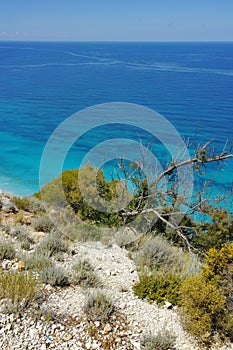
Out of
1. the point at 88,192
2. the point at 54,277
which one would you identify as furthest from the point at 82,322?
the point at 88,192

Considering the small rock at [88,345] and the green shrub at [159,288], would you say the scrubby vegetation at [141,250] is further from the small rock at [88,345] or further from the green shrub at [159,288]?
the small rock at [88,345]

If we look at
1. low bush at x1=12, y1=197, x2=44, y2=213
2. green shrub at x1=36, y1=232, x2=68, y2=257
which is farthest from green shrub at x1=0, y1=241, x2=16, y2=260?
low bush at x1=12, y1=197, x2=44, y2=213

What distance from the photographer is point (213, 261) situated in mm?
5027

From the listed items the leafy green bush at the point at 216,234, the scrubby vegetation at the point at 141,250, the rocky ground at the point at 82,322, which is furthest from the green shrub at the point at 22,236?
the leafy green bush at the point at 216,234

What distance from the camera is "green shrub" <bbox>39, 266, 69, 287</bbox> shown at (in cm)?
520

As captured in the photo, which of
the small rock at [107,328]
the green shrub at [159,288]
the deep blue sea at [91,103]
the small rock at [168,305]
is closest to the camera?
the small rock at [107,328]

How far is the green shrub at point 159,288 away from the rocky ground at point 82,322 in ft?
0.39

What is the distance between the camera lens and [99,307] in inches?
183

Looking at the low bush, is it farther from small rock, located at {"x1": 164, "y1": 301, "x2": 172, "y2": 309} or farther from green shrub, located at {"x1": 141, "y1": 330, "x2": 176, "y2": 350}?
green shrub, located at {"x1": 141, "y1": 330, "x2": 176, "y2": 350}

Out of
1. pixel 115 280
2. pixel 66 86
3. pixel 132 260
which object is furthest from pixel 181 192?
pixel 66 86

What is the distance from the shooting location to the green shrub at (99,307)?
454 cm

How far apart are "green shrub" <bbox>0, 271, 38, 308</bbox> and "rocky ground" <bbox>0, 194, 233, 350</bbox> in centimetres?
14

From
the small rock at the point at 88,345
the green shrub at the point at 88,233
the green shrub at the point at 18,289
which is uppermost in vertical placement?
the green shrub at the point at 18,289

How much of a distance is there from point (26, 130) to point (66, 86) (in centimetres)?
2451
